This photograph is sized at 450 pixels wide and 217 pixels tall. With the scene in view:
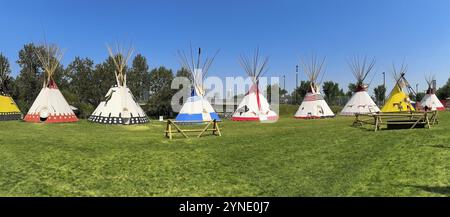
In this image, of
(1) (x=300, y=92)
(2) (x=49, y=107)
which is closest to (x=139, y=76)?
(1) (x=300, y=92)

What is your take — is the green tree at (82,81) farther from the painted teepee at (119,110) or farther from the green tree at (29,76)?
the painted teepee at (119,110)

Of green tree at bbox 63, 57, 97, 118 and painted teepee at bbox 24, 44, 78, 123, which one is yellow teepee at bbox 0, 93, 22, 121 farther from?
green tree at bbox 63, 57, 97, 118

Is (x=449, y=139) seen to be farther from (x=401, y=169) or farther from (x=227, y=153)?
(x=227, y=153)

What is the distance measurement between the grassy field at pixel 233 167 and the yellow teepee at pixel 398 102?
1586cm

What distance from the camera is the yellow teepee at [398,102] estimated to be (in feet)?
80.4

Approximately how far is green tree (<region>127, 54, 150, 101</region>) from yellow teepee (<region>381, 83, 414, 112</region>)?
30421 millimetres

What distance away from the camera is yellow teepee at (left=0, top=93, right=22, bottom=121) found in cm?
2111

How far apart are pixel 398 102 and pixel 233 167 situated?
21.7 m

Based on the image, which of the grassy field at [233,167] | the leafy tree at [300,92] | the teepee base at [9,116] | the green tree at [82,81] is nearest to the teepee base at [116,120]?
the teepee base at [9,116]

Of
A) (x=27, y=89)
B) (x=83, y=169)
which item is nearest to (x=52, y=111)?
(x=83, y=169)

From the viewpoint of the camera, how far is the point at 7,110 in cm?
2150

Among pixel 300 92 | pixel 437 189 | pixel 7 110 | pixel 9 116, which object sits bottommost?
pixel 437 189

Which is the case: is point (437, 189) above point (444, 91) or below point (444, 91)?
below

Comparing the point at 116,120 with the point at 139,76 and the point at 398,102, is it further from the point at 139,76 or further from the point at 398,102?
the point at 139,76
